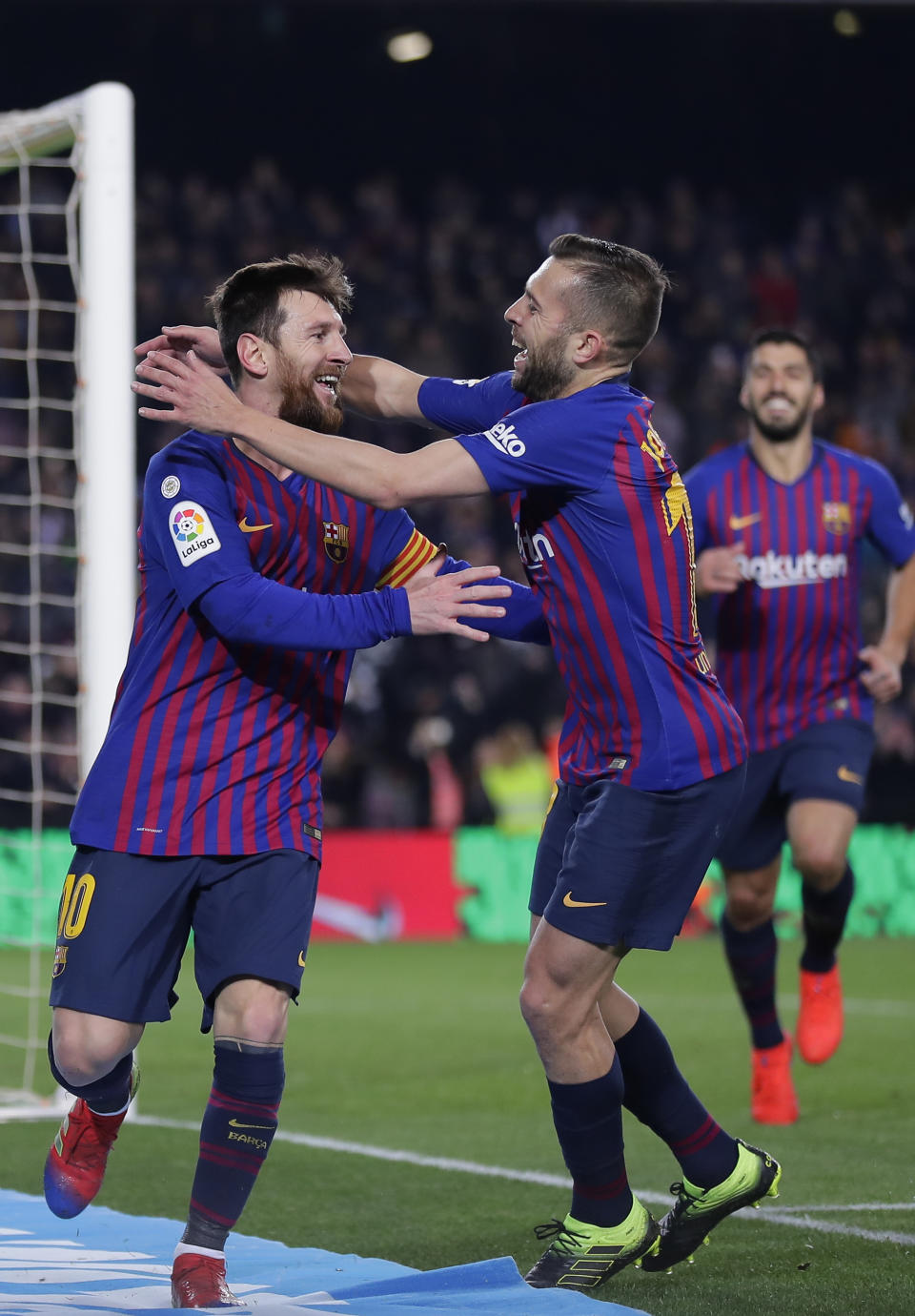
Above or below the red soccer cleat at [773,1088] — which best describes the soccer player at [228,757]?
above

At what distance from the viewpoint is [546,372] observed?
12.7 ft

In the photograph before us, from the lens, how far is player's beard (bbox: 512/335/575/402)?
3.84 metres

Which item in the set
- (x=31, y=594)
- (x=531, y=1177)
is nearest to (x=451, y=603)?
(x=531, y=1177)

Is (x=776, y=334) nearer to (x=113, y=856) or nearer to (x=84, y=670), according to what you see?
(x=84, y=670)

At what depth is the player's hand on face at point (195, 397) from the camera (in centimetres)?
356

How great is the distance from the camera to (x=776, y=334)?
635 cm

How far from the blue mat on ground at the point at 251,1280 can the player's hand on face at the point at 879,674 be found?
2958 mm

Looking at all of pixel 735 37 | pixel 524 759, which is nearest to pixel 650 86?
pixel 735 37

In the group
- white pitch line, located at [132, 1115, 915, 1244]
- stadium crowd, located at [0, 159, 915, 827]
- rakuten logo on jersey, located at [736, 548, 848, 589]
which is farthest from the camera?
stadium crowd, located at [0, 159, 915, 827]

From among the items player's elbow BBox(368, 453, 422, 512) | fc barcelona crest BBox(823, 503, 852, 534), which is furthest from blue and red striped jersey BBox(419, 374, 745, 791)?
fc barcelona crest BBox(823, 503, 852, 534)

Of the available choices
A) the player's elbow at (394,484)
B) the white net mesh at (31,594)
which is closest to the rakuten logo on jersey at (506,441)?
the player's elbow at (394,484)

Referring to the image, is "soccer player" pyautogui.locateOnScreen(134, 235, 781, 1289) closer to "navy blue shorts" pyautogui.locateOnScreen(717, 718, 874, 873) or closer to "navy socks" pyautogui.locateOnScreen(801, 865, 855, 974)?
"navy blue shorts" pyautogui.locateOnScreen(717, 718, 874, 873)

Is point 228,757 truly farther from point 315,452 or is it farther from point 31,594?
Answer: point 31,594

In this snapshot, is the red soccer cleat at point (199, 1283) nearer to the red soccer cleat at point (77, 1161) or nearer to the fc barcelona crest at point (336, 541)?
the red soccer cleat at point (77, 1161)
